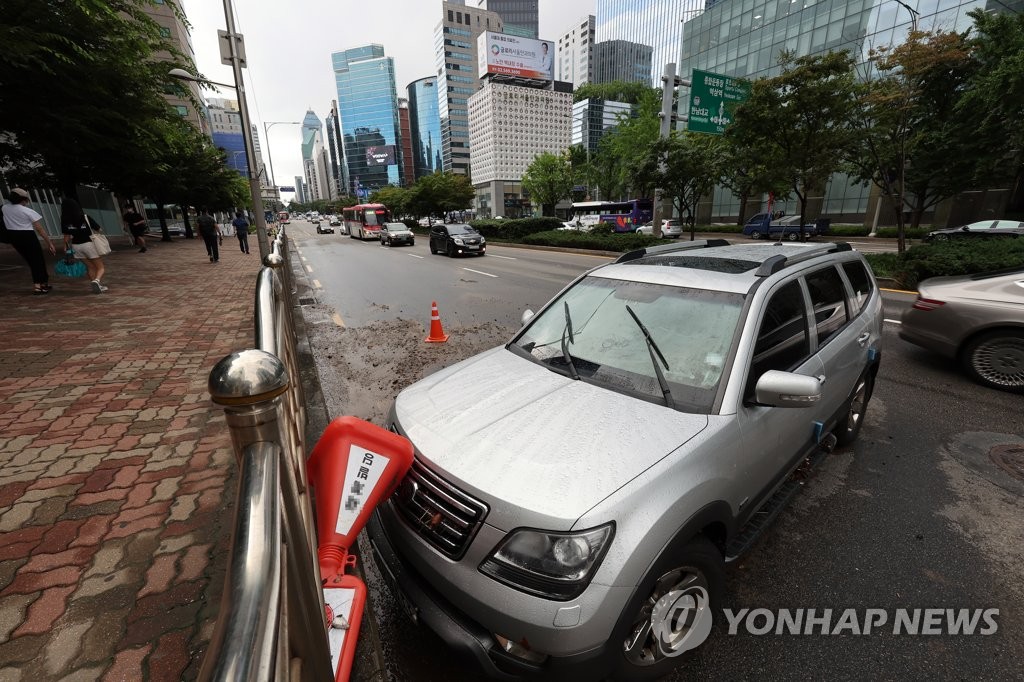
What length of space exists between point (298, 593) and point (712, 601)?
6.12ft

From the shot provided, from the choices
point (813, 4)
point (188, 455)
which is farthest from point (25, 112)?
point (813, 4)

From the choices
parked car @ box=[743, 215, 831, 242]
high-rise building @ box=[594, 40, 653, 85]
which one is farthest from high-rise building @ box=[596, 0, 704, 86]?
parked car @ box=[743, 215, 831, 242]

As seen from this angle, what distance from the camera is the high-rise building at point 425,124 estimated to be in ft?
507

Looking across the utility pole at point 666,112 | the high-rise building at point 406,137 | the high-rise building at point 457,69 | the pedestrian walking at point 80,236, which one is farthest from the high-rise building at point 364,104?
the pedestrian walking at point 80,236

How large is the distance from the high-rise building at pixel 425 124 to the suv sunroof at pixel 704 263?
16334cm

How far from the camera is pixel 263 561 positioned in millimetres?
844

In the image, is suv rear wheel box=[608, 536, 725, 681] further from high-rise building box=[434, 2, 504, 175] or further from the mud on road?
high-rise building box=[434, 2, 504, 175]

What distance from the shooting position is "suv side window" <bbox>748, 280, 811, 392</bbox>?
2486 mm

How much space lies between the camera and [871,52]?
11375 mm

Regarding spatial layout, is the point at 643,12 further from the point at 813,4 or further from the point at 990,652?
the point at 990,652

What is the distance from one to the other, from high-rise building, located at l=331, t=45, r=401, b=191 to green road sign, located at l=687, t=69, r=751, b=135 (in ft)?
508

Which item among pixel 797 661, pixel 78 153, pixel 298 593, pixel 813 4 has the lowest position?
pixel 797 661

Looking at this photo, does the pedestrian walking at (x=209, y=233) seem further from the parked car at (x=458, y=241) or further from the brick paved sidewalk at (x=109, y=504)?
the brick paved sidewalk at (x=109, y=504)

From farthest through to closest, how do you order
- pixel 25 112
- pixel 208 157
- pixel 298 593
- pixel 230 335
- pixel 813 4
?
pixel 813 4, pixel 208 157, pixel 25 112, pixel 230 335, pixel 298 593
